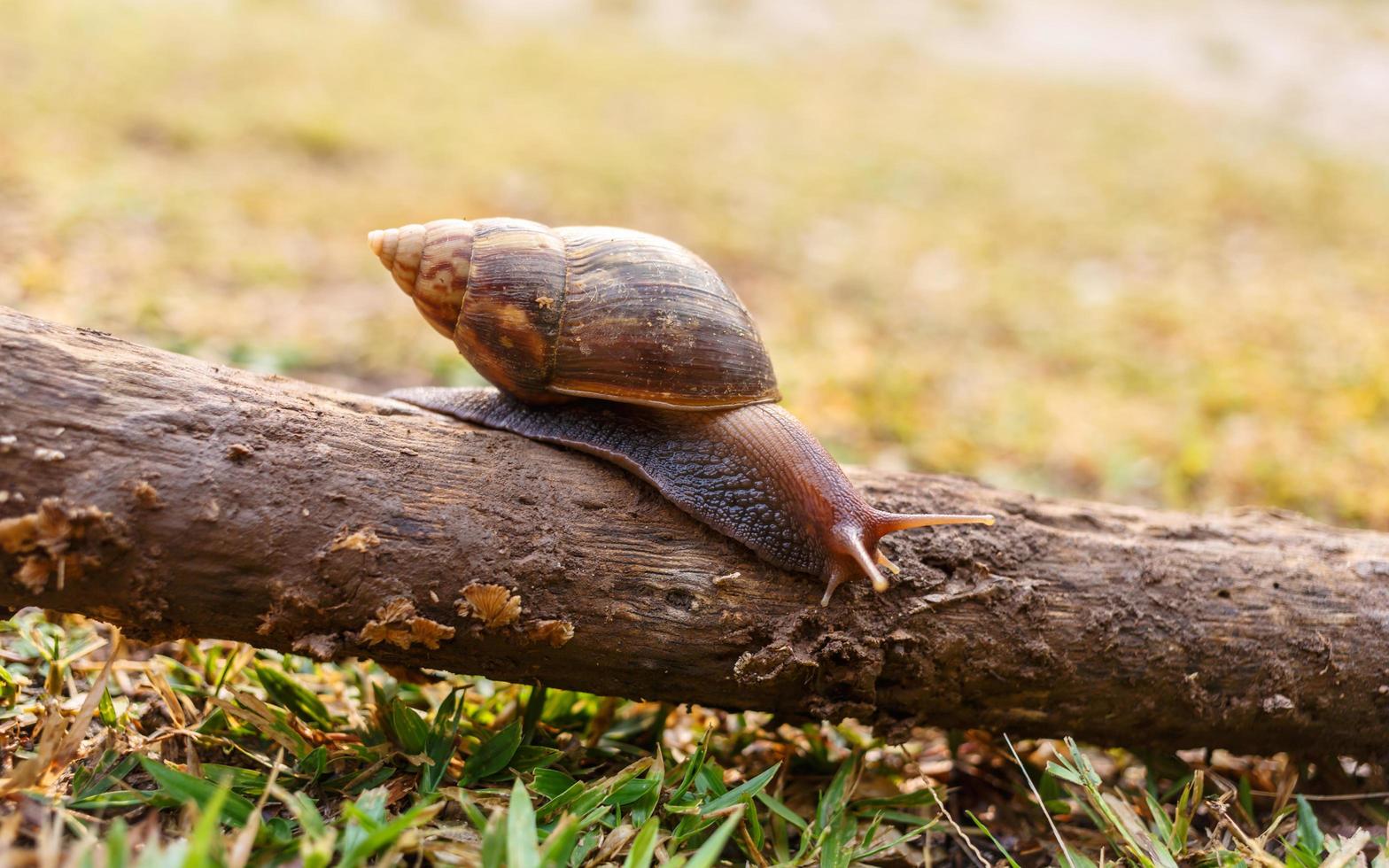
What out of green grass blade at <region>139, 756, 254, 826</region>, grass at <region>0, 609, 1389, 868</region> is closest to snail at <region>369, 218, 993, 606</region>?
grass at <region>0, 609, 1389, 868</region>

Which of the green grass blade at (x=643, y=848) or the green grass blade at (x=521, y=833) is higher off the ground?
the green grass blade at (x=521, y=833)

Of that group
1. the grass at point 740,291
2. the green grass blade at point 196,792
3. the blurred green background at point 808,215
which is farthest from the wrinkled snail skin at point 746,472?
the blurred green background at point 808,215

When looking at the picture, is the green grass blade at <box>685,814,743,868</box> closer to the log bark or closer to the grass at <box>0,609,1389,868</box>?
the grass at <box>0,609,1389,868</box>

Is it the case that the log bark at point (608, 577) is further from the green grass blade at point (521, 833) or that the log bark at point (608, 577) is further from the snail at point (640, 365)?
the green grass blade at point (521, 833)

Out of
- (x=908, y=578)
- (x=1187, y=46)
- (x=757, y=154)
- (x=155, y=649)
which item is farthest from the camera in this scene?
(x=1187, y=46)

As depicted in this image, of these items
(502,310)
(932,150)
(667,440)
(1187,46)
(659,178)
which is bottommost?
(667,440)

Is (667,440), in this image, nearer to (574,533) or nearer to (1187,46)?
(574,533)

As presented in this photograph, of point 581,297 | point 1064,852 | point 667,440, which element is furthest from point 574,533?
point 1064,852
